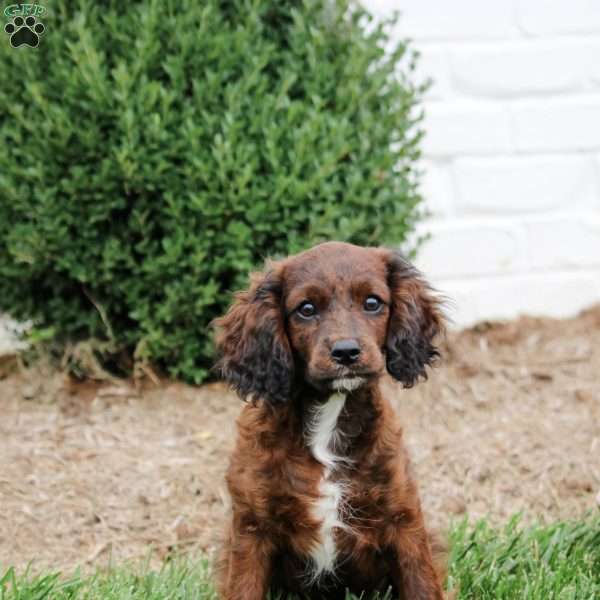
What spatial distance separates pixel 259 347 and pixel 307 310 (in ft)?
0.66

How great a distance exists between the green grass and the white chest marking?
1.70 ft

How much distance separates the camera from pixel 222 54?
4945mm

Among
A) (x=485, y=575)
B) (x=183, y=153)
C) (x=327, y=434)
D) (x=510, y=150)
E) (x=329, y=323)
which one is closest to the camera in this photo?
(x=329, y=323)

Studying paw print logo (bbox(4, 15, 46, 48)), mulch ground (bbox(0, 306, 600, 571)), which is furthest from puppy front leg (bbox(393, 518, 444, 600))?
paw print logo (bbox(4, 15, 46, 48))

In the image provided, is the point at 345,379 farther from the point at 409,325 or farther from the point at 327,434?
the point at 409,325

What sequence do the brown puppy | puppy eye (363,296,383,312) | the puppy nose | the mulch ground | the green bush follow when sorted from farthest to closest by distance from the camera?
1. the green bush
2. the mulch ground
3. puppy eye (363,296,383,312)
4. the brown puppy
5. the puppy nose

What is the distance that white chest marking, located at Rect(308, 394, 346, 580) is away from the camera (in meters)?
3.28

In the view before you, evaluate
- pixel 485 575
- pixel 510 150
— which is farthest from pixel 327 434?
pixel 510 150

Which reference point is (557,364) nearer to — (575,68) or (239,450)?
(575,68)

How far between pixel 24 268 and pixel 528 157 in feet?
9.90

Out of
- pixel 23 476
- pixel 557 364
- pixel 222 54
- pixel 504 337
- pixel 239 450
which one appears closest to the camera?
pixel 239 450

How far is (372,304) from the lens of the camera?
339cm

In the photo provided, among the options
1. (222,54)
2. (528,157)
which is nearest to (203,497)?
(222,54)

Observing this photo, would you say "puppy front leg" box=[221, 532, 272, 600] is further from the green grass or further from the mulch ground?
the mulch ground
